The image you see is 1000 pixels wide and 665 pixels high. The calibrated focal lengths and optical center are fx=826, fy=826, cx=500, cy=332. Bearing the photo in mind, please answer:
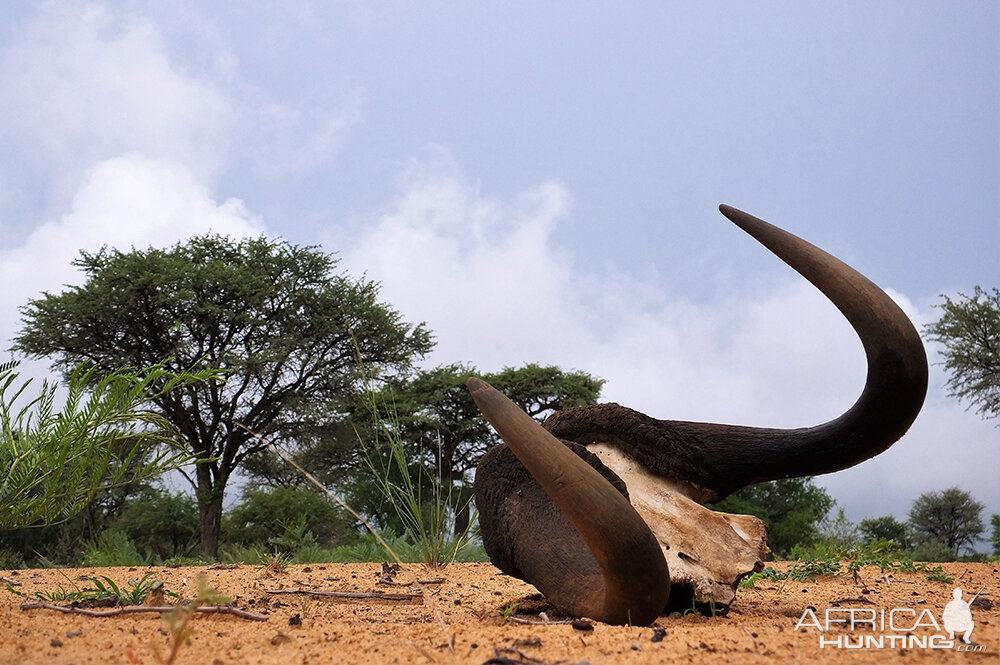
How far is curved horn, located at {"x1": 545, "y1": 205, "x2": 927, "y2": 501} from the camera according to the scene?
3.28 meters

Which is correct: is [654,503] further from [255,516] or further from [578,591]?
[255,516]

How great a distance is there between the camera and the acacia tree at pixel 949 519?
19891 millimetres

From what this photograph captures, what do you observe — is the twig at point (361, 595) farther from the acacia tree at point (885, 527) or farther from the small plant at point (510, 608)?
the acacia tree at point (885, 527)

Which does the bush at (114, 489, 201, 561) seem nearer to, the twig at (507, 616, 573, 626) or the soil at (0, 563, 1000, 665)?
the soil at (0, 563, 1000, 665)

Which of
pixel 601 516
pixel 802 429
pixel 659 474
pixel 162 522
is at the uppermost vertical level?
pixel 802 429

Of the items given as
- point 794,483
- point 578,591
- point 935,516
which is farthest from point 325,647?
point 935,516

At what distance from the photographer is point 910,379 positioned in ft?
10.8

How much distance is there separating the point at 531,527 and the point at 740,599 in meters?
1.50

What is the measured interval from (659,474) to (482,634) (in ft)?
4.56

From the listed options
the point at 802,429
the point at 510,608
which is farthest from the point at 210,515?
the point at 802,429

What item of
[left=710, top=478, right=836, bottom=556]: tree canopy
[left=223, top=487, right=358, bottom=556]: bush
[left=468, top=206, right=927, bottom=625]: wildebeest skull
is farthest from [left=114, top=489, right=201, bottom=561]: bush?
[left=468, top=206, right=927, bottom=625]: wildebeest skull

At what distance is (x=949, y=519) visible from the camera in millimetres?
20250

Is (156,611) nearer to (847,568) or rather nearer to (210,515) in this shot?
(847,568)

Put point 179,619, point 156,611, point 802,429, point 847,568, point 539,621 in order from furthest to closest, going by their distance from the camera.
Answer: point 847,568 < point 802,429 < point 156,611 < point 539,621 < point 179,619
